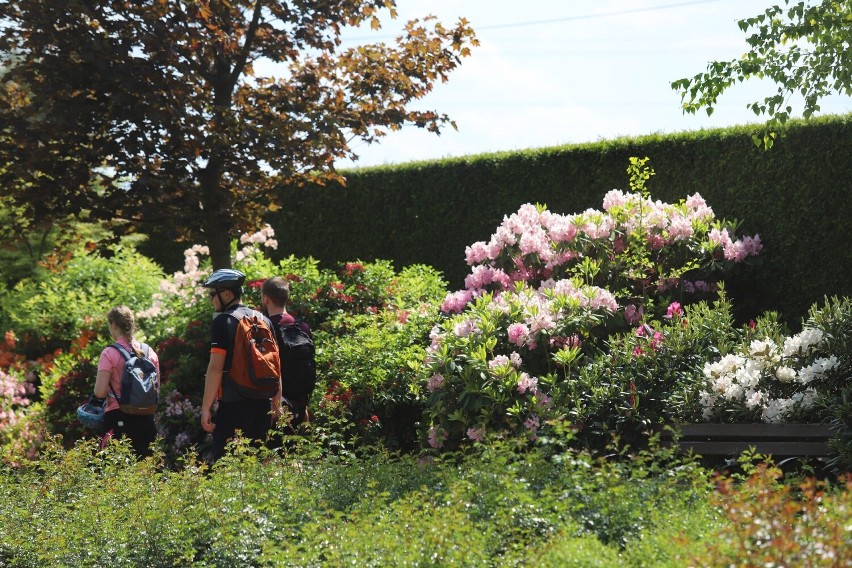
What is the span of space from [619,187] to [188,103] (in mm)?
5097

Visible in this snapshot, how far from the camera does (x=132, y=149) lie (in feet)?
30.8

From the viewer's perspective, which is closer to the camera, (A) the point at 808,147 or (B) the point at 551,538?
(B) the point at 551,538

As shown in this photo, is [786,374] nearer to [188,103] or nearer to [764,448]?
[764,448]

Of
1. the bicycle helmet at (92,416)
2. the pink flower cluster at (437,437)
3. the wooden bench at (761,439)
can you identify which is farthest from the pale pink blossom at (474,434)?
the bicycle helmet at (92,416)

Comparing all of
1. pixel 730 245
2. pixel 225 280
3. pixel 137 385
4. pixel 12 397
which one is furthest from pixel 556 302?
pixel 12 397

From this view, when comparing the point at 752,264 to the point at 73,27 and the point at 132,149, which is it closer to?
the point at 132,149

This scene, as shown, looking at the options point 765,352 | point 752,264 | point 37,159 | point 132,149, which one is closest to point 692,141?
point 752,264

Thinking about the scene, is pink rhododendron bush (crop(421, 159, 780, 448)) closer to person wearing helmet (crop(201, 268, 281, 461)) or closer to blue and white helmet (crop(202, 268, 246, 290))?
person wearing helmet (crop(201, 268, 281, 461))

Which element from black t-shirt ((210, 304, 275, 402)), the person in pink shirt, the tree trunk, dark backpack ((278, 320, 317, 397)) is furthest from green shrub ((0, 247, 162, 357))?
black t-shirt ((210, 304, 275, 402))

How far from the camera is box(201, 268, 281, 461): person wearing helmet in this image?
21.0 feet

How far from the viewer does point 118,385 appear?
726cm

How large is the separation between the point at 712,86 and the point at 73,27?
20.8 feet

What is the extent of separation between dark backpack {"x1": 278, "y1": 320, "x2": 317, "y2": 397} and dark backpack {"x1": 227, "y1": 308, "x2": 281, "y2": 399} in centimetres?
37

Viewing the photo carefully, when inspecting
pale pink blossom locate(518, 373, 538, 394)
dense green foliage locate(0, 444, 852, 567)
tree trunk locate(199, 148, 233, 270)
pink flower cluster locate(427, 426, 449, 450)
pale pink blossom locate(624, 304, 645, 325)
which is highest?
tree trunk locate(199, 148, 233, 270)
